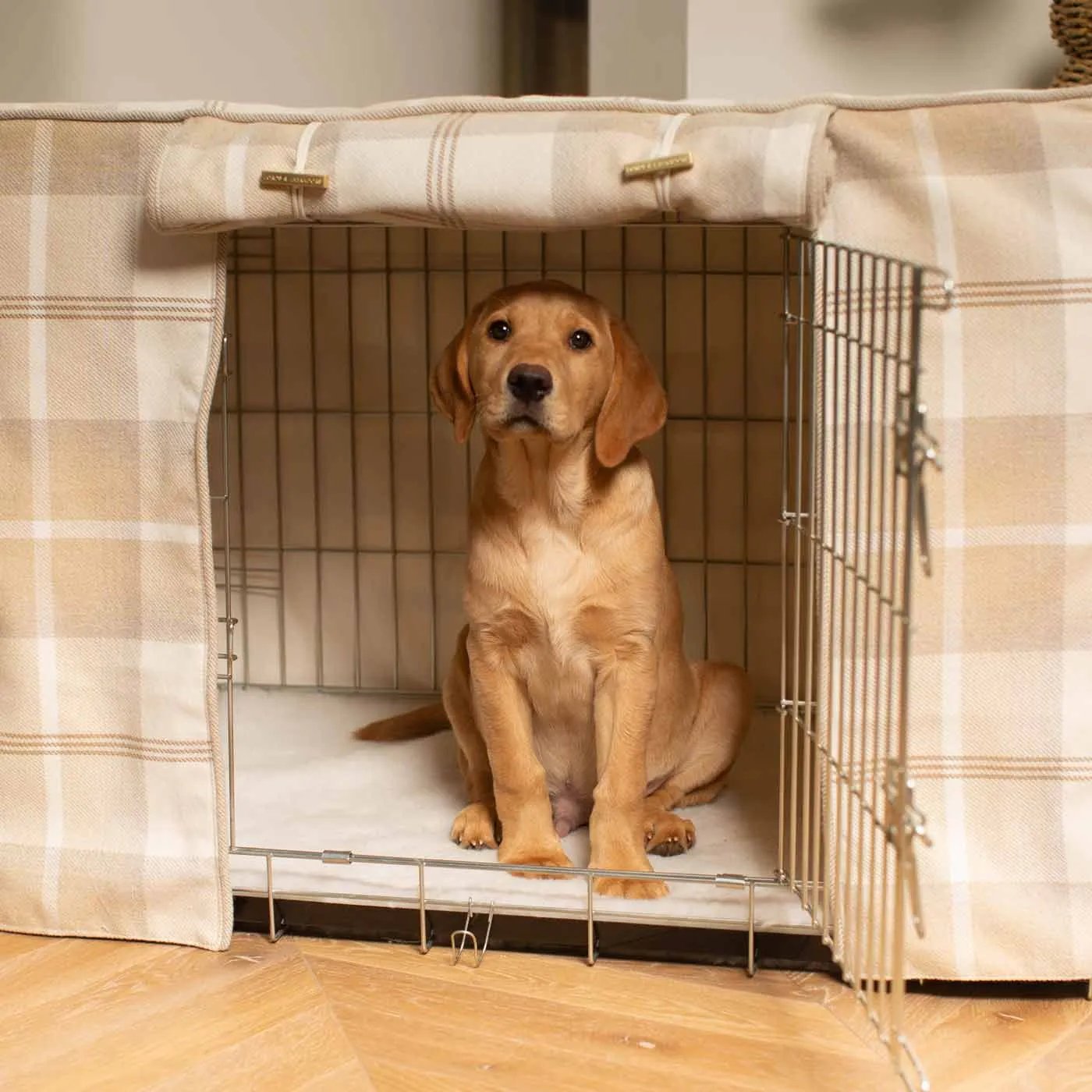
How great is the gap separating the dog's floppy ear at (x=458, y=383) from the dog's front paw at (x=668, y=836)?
2.72 feet

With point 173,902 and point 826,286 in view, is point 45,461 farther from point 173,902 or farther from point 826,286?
point 826,286

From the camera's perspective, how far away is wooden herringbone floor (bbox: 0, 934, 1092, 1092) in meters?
2.00

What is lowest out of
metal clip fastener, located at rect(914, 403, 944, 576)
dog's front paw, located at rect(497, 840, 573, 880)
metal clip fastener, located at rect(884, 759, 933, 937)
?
dog's front paw, located at rect(497, 840, 573, 880)

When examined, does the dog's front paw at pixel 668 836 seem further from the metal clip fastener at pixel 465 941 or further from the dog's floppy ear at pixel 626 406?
the dog's floppy ear at pixel 626 406

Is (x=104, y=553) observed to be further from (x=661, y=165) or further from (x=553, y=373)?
(x=661, y=165)

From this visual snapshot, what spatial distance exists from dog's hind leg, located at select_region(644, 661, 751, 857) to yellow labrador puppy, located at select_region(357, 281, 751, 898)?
197 mm

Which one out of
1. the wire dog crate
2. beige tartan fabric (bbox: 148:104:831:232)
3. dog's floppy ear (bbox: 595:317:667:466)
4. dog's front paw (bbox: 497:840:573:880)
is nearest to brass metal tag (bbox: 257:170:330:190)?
beige tartan fabric (bbox: 148:104:831:232)

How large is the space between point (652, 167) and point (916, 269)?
57 cm

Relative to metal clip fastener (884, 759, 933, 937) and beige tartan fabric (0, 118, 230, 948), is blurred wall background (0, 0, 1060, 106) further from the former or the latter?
metal clip fastener (884, 759, 933, 937)

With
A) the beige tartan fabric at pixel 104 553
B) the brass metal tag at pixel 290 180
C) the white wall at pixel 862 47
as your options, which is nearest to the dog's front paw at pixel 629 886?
the beige tartan fabric at pixel 104 553

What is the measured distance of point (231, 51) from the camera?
3.82 metres

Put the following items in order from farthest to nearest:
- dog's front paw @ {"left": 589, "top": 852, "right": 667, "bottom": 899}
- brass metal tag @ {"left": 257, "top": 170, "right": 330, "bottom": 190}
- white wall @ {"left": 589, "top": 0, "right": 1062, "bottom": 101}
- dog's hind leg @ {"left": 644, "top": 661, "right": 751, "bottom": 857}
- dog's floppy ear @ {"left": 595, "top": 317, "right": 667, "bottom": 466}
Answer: white wall @ {"left": 589, "top": 0, "right": 1062, "bottom": 101} < dog's hind leg @ {"left": 644, "top": 661, "right": 751, "bottom": 857} < dog's floppy ear @ {"left": 595, "top": 317, "right": 667, "bottom": 466} < dog's front paw @ {"left": 589, "top": 852, "right": 667, "bottom": 899} < brass metal tag @ {"left": 257, "top": 170, "right": 330, "bottom": 190}

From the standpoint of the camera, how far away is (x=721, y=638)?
3553 mm

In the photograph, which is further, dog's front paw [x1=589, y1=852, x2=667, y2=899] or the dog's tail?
the dog's tail
